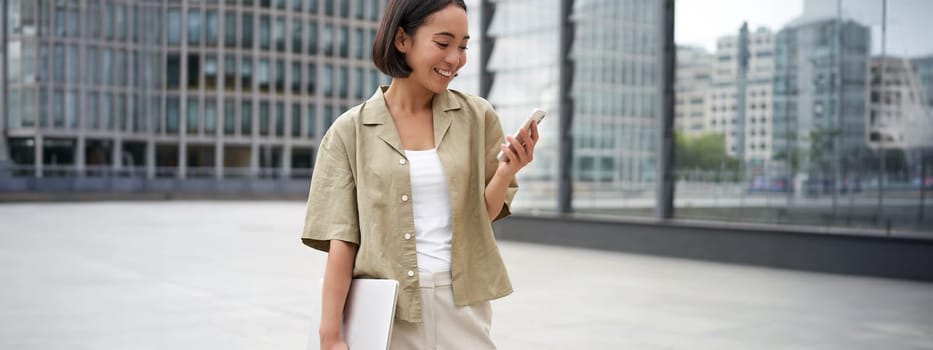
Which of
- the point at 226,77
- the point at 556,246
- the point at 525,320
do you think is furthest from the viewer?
the point at 226,77

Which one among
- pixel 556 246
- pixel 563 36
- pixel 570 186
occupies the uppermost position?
pixel 563 36

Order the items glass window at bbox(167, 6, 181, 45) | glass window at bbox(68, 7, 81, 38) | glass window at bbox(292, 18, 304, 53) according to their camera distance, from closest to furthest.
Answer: glass window at bbox(68, 7, 81, 38) < glass window at bbox(167, 6, 181, 45) < glass window at bbox(292, 18, 304, 53)

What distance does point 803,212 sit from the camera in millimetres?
13727

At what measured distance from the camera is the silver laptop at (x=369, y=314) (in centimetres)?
203

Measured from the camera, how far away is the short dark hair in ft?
6.87

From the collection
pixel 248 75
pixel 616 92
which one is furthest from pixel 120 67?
pixel 616 92

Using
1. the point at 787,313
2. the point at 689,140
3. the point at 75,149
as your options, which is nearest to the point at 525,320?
the point at 787,313

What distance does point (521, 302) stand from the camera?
9.09 meters

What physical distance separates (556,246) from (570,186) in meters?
1.36

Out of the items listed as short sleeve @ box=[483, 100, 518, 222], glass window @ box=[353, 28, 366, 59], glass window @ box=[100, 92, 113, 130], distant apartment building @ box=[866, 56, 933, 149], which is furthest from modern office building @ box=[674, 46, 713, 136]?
glass window @ box=[353, 28, 366, 59]

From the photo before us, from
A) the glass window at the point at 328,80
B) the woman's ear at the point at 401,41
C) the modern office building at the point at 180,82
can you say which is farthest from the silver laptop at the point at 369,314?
the glass window at the point at 328,80

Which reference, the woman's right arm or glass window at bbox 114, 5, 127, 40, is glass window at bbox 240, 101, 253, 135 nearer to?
glass window at bbox 114, 5, 127, 40

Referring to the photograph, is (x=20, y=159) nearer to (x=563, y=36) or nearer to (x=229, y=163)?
(x=229, y=163)

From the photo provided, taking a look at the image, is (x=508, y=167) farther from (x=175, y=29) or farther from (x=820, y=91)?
(x=175, y=29)
